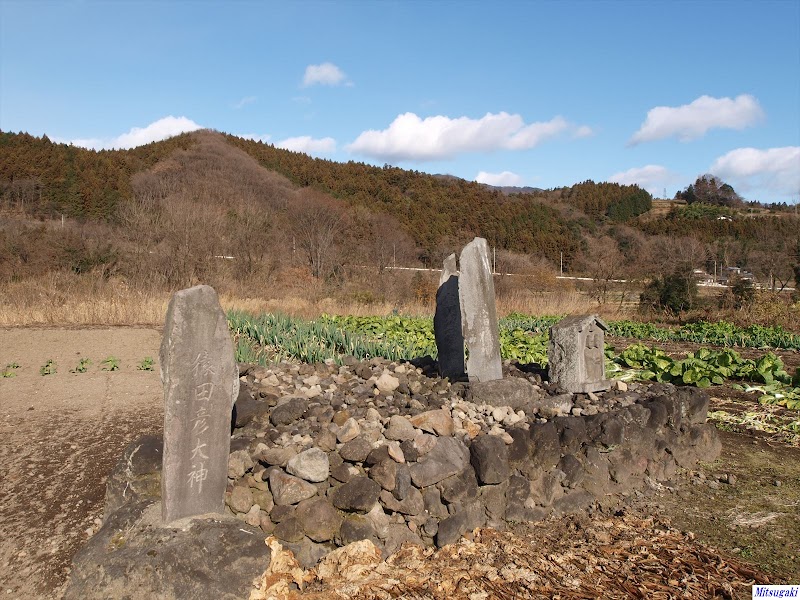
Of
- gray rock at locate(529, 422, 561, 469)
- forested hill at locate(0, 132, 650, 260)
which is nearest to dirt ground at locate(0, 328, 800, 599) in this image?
gray rock at locate(529, 422, 561, 469)

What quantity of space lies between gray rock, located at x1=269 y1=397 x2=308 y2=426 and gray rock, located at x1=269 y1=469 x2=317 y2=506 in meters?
0.75

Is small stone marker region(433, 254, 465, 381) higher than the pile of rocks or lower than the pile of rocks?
higher

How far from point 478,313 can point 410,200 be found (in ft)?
123

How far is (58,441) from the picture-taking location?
5.77 m

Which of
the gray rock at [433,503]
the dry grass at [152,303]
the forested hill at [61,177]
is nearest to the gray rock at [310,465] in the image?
the gray rock at [433,503]

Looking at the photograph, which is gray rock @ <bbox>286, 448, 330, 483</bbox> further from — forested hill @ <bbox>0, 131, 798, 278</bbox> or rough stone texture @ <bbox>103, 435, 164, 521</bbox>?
forested hill @ <bbox>0, 131, 798, 278</bbox>

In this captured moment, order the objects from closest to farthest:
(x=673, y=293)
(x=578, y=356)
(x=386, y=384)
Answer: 1. (x=386, y=384)
2. (x=578, y=356)
3. (x=673, y=293)

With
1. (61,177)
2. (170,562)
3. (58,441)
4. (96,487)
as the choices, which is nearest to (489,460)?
(170,562)

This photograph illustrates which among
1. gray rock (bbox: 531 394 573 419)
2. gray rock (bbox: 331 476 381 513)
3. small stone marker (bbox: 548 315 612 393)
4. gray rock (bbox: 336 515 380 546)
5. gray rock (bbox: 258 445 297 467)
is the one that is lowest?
gray rock (bbox: 336 515 380 546)

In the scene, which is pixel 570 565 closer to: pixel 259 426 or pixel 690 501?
pixel 690 501

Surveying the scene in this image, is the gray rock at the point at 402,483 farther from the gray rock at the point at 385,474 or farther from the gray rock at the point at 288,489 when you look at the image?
the gray rock at the point at 288,489

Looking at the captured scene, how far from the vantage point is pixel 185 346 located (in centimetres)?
353

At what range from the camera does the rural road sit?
379 centimetres

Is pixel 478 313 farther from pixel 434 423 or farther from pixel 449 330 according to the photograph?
pixel 434 423
